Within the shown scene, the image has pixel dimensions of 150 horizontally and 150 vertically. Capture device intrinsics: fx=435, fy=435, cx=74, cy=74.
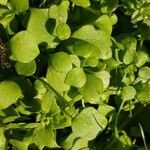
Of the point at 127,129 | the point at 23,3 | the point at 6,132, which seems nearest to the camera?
the point at 23,3

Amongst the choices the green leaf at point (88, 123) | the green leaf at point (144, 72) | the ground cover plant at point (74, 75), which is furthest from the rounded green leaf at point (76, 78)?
the green leaf at point (144, 72)

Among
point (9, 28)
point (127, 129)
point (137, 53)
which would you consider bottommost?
point (127, 129)

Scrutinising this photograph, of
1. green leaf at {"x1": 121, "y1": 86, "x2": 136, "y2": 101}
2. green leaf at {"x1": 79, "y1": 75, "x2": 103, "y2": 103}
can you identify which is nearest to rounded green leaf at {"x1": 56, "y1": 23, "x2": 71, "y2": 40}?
green leaf at {"x1": 79, "y1": 75, "x2": 103, "y2": 103}

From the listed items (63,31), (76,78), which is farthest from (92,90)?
(63,31)

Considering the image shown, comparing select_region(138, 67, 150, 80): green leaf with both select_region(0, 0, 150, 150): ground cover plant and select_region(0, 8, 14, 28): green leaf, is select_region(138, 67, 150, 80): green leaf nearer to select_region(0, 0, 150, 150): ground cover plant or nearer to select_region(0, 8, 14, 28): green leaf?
select_region(0, 0, 150, 150): ground cover plant

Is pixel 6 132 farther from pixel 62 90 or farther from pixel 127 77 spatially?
pixel 127 77

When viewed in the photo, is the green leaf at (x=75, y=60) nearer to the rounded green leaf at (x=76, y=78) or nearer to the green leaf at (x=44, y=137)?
the rounded green leaf at (x=76, y=78)

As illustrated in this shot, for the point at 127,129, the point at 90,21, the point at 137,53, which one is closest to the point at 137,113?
the point at 127,129
